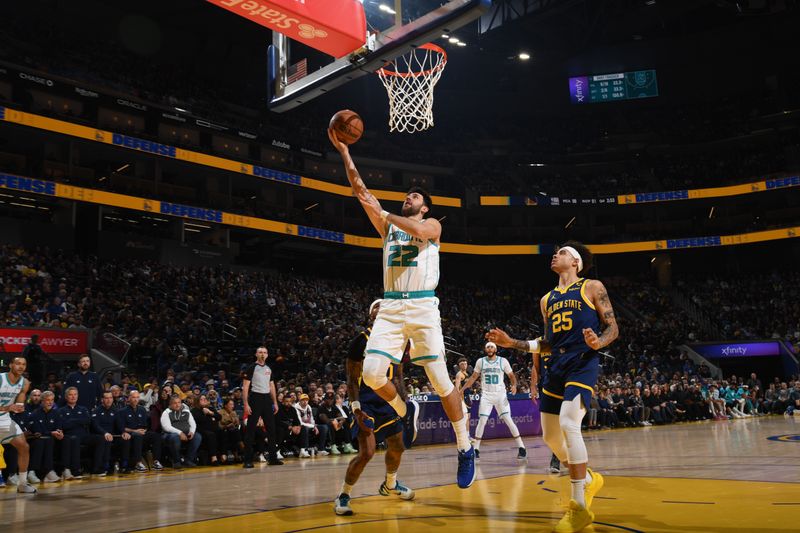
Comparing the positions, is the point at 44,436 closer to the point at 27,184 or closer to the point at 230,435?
the point at 230,435

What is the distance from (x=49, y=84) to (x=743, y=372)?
35991mm

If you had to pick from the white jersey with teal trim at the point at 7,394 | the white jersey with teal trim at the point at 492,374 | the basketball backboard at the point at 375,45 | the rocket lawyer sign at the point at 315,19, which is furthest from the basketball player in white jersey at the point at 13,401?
the white jersey with teal trim at the point at 492,374

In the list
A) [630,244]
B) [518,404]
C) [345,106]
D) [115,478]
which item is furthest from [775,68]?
[115,478]

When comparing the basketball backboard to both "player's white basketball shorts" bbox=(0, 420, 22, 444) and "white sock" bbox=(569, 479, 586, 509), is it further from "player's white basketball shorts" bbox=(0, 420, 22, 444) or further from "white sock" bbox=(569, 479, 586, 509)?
"player's white basketball shorts" bbox=(0, 420, 22, 444)

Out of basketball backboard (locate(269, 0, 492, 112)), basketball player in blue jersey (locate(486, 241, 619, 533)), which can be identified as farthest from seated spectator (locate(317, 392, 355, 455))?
basketball player in blue jersey (locate(486, 241, 619, 533))

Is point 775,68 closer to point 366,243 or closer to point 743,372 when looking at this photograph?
point 743,372

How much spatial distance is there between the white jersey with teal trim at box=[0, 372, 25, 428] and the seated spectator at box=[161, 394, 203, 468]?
330 cm

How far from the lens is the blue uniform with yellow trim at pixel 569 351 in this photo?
18.1ft

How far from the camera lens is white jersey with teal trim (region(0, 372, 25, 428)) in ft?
30.5

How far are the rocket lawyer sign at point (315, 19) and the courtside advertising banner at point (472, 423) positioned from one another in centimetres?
1035

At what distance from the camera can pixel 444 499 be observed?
6.70 metres

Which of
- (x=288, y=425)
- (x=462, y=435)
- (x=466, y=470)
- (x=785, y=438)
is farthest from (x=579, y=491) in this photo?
(x=785, y=438)

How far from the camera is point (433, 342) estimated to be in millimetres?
5969

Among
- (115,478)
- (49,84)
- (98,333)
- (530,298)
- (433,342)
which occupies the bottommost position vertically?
(115,478)
